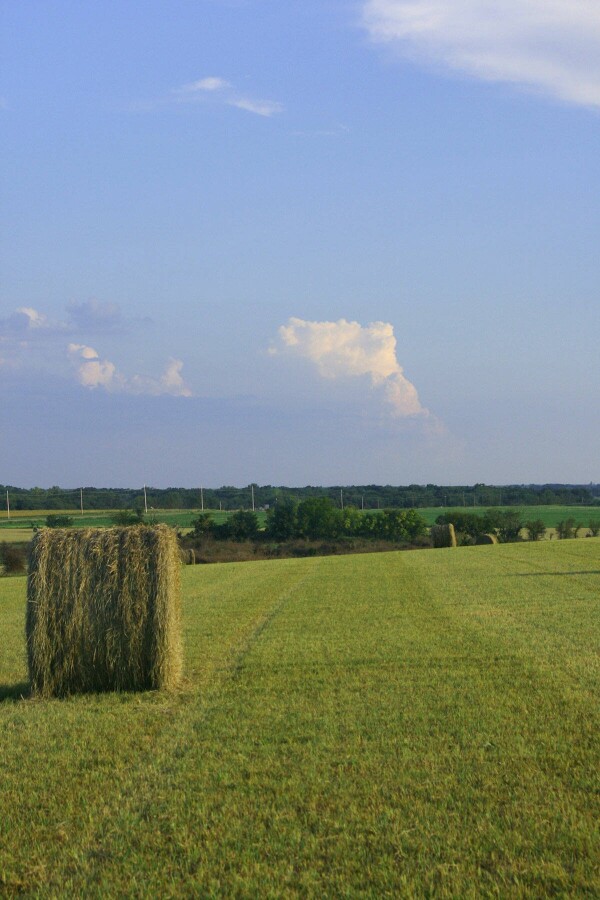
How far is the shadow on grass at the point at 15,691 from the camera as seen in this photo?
33.7 feet

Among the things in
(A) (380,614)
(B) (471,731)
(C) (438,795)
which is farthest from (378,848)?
(A) (380,614)

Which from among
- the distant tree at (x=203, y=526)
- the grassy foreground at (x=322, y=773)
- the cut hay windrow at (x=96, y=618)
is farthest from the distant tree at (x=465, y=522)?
the cut hay windrow at (x=96, y=618)

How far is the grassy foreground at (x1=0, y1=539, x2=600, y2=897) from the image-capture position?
5.21 meters

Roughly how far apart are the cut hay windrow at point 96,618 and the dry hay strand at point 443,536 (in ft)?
123

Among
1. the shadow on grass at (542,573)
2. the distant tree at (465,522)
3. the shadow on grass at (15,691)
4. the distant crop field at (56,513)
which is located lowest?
the shadow on grass at (15,691)

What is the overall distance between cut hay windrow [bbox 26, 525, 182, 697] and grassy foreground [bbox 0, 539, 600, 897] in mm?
348

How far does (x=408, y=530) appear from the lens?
71.1 metres

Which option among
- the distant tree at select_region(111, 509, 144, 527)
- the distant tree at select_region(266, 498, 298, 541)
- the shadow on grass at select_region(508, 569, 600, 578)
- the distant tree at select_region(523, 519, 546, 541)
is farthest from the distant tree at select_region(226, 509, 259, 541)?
the shadow on grass at select_region(508, 569, 600, 578)

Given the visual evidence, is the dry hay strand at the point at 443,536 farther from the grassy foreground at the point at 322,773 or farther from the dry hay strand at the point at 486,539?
the grassy foreground at the point at 322,773

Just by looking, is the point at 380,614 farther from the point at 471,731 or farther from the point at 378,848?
the point at 378,848

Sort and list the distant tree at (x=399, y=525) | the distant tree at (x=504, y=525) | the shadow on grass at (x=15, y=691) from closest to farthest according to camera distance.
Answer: the shadow on grass at (x=15, y=691) < the distant tree at (x=504, y=525) < the distant tree at (x=399, y=525)

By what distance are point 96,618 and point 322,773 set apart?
4.10 metres

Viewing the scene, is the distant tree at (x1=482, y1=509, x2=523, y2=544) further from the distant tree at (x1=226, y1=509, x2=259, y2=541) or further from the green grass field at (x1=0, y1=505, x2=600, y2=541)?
the distant tree at (x1=226, y1=509, x2=259, y2=541)

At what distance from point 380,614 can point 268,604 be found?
11.8ft
